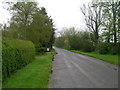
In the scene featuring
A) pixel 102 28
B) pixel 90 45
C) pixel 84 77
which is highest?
pixel 102 28

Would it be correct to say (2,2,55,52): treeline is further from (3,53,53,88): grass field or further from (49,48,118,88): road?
(49,48,118,88): road

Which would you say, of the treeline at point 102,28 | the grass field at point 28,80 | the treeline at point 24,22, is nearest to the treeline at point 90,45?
the treeline at point 102,28

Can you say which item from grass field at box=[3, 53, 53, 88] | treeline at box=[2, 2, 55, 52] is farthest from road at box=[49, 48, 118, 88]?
treeline at box=[2, 2, 55, 52]

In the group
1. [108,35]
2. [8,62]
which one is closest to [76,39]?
[108,35]

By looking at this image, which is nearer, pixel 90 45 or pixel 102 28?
pixel 102 28

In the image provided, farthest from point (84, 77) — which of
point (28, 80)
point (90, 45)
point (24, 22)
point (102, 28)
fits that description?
point (90, 45)

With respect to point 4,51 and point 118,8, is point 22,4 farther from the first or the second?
point 118,8

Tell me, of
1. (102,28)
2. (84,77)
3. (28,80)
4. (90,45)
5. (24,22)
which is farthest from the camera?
(90,45)

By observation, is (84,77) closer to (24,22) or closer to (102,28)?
(24,22)

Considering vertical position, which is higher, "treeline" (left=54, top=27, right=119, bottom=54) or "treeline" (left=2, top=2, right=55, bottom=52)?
"treeline" (left=2, top=2, right=55, bottom=52)

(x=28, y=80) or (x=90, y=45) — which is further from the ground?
(x=90, y=45)

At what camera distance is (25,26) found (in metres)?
19.0

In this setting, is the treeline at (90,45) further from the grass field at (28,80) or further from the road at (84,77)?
the grass field at (28,80)

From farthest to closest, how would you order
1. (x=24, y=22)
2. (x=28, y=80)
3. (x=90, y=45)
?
1. (x=90, y=45)
2. (x=24, y=22)
3. (x=28, y=80)
